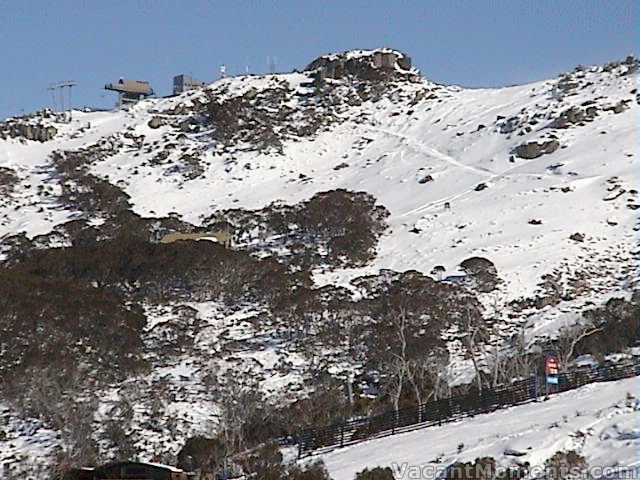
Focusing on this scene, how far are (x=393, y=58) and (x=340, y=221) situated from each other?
37.5 metres

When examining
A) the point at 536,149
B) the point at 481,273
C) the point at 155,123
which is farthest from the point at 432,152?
the point at 481,273

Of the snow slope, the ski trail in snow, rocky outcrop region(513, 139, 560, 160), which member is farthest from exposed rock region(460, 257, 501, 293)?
the snow slope

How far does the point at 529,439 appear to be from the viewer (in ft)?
51.7

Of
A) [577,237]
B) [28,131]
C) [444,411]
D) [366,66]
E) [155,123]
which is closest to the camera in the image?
[444,411]

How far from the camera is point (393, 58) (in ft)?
269

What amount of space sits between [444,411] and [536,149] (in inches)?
1509

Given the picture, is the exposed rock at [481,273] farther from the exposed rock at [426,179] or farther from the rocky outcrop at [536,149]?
the rocky outcrop at [536,149]

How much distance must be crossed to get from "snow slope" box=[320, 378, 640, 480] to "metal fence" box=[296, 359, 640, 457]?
721mm

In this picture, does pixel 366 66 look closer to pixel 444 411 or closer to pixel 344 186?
pixel 344 186

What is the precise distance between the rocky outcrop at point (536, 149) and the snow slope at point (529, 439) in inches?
1505

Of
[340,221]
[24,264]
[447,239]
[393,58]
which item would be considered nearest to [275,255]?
[340,221]

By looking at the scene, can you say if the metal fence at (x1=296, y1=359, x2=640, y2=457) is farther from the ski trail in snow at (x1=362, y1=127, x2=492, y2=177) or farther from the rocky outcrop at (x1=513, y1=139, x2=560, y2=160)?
the rocky outcrop at (x1=513, y1=139, x2=560, y2=160)

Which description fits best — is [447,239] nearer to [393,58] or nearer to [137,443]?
[137,443]

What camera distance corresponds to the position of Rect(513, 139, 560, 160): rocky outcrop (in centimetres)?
5669
